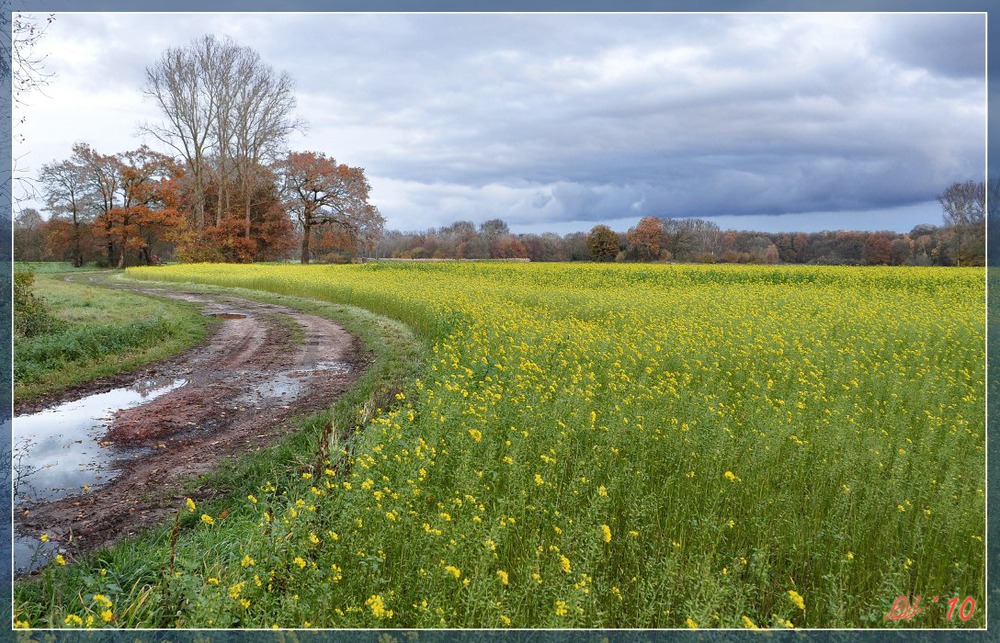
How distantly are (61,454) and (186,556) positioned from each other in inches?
112

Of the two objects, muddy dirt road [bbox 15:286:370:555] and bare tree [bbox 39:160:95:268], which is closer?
muddy dirt road [bbox 15:286:370:555]

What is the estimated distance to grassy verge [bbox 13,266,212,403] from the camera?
8523 mm

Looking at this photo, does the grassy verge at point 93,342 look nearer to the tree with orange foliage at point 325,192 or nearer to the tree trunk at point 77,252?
the tree trunk at point 77,252

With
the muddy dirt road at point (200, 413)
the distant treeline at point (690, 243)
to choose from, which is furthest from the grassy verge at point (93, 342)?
the distant treeline at point (690, 243)

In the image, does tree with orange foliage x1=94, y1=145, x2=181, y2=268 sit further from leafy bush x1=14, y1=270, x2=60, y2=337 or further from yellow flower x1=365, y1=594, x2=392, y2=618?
yellow flower x1=365, y1=594, x2=392, y2=618

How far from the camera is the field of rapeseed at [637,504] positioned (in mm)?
2963

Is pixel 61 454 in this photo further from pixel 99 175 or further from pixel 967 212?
pixel 967 212

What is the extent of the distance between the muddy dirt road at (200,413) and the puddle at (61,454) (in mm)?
130

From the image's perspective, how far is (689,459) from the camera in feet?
15.6

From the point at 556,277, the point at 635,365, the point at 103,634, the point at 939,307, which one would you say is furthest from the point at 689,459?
the point at 556,277

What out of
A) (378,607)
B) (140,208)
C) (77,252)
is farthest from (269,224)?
(378,607)

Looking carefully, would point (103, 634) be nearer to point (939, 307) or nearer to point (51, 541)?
point (51, 541)

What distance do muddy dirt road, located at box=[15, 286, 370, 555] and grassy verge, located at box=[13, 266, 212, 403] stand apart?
0.38 metres
